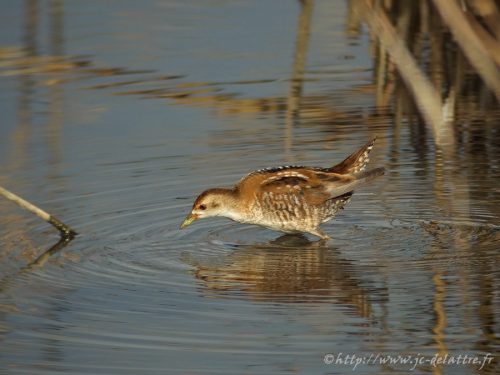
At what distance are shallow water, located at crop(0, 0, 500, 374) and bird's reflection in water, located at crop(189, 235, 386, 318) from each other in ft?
0.09

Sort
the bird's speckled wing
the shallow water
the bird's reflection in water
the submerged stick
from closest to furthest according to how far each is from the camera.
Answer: the shallow water → the bird's reflection in water → the submerged stick → the bird's speckled wing

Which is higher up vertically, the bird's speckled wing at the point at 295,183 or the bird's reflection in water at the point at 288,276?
the bird's speckled wing at the point at 295,183

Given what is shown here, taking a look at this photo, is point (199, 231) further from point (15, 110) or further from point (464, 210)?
point (15, 110)

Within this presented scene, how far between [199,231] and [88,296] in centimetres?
213

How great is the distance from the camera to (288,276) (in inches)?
356

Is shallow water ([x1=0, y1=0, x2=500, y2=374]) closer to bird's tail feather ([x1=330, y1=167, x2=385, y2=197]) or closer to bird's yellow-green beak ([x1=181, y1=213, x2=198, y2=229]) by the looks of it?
bird's yellow-green beak ([x1=181, y1=213, x2=198, y2=229])

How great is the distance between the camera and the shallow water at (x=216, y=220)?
7.55 m

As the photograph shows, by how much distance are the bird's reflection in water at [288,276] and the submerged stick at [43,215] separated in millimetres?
1189

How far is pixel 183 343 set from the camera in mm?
7496

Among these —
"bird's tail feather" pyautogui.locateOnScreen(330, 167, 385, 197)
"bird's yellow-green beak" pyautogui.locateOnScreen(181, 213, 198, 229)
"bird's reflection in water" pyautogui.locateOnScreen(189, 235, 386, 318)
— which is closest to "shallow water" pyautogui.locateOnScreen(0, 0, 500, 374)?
"bird's reflection in water" pyautogui.locateOnScreen(189, 235, 386, 318)

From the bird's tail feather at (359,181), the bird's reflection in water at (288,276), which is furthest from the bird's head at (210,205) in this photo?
the bird's tail feather at (359,181)

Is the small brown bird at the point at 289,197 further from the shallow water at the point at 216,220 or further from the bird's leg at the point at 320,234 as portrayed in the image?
the shallow water at the point at 216,220

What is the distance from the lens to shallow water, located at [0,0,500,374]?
24.8 feet

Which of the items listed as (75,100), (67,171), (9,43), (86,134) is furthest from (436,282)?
(9,43)
